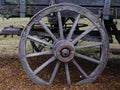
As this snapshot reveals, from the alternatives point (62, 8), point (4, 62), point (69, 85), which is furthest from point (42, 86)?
point (4, 62)

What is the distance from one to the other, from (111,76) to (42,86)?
1.62 metres

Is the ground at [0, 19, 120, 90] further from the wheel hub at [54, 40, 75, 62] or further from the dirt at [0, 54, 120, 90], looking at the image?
the wheel hub at [54, 40, 75, 62]

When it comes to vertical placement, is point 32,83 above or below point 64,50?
below

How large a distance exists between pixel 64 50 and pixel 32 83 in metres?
0.96

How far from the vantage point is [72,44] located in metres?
6.91

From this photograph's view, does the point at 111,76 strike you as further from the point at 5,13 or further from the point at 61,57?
the point at 5,13

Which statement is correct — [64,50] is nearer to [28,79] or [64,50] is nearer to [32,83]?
[32,83]

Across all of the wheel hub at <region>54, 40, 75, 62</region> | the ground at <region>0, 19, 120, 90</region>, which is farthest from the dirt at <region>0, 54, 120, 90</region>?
the wheel hub at <region>54, 40, 75, 62</region>

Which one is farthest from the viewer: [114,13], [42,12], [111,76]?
[111,76]

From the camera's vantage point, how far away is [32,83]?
23.9ft

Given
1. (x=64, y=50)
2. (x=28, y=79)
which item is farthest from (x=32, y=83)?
(x=64, y=50)

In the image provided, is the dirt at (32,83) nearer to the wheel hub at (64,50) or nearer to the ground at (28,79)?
the ground at (28,79)

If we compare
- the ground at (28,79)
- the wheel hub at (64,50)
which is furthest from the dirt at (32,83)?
the wheel hub at (64,50)

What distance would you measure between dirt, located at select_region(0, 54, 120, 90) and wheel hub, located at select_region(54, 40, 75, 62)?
56cm
